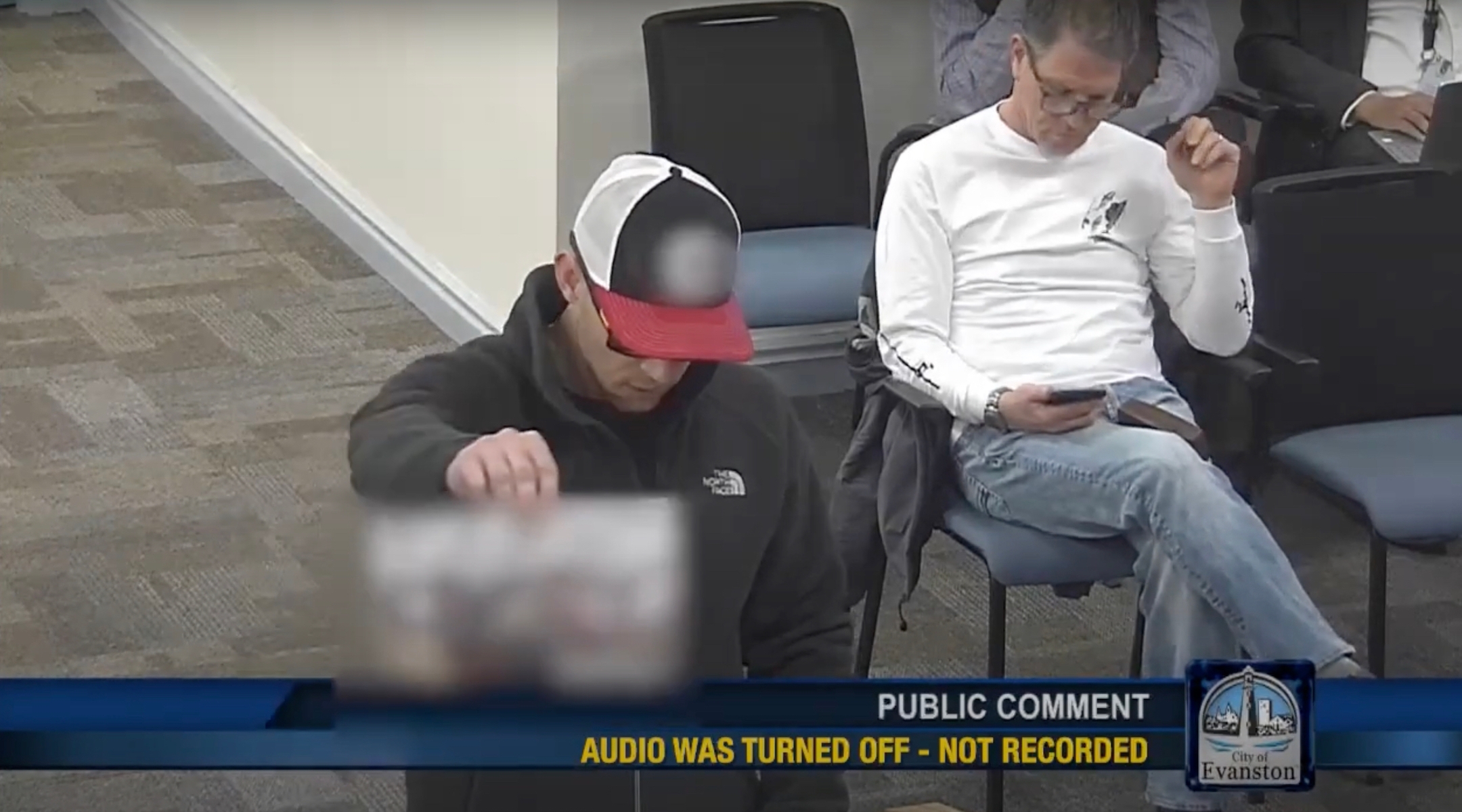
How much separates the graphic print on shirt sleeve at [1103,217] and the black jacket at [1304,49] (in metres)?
0.14

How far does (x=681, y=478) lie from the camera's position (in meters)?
1.89

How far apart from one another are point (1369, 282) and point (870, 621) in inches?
22.6

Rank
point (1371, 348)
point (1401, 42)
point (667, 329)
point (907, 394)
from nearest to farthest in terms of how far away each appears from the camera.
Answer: point (667, 329), point (1401, 42), point (907, 394), point (1371, 348)

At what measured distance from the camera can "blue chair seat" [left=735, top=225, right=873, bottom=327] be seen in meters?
1.92

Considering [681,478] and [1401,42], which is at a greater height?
[1401,42]

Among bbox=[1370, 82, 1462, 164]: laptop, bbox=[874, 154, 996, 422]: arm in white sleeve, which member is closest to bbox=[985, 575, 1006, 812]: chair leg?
bbox=[874, 154, 996, 422]: arm in white sleeve

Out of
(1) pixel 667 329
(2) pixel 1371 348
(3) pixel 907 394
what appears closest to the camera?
(1) pixel 667 329

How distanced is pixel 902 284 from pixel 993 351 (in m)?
0.10

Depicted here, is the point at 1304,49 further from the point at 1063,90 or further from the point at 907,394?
the point at 907,394

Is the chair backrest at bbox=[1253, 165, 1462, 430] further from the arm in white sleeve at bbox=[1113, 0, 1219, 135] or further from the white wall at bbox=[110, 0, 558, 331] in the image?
the white wall at bbox=[110, 0, 558, 331]

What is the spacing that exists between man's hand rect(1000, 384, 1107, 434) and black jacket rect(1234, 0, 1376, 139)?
1.05 feet

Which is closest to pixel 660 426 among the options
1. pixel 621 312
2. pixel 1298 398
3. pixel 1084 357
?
pixel 621 312

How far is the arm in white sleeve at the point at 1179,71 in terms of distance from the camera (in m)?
1.93

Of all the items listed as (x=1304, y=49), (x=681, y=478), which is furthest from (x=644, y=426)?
(x=1304, y=49)
